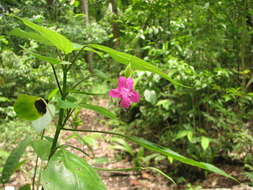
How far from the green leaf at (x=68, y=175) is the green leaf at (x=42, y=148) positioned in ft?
0.23

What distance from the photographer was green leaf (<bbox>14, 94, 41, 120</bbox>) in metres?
0.49

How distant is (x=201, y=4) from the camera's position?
2156 mm

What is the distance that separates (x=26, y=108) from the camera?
50cm

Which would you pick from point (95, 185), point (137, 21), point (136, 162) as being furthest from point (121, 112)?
point (95, 185)

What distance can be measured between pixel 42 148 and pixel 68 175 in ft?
0.51

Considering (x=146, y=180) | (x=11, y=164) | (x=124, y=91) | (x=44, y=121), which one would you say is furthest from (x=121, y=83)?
(x=146, y=180)

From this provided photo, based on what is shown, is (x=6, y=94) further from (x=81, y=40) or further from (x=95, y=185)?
(x=95, y=185)

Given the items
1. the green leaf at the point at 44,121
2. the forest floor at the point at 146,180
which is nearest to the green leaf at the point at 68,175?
the green leaf at the point at 44,121

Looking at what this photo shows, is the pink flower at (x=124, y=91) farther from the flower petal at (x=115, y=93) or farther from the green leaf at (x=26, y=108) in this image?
the green leaf at (x=26, y=108)

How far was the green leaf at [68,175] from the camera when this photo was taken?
0.42m

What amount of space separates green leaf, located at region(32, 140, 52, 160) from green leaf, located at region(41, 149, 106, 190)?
2.8 inches

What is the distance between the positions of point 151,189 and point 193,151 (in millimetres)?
459

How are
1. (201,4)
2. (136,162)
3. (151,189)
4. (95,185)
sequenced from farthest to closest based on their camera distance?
(136,162)
(201,4)
(151,189)
(95,185)

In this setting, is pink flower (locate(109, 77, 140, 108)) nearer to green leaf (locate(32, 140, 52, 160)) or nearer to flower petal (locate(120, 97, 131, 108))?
flower petal (locate(120, 97, 131, 108))
